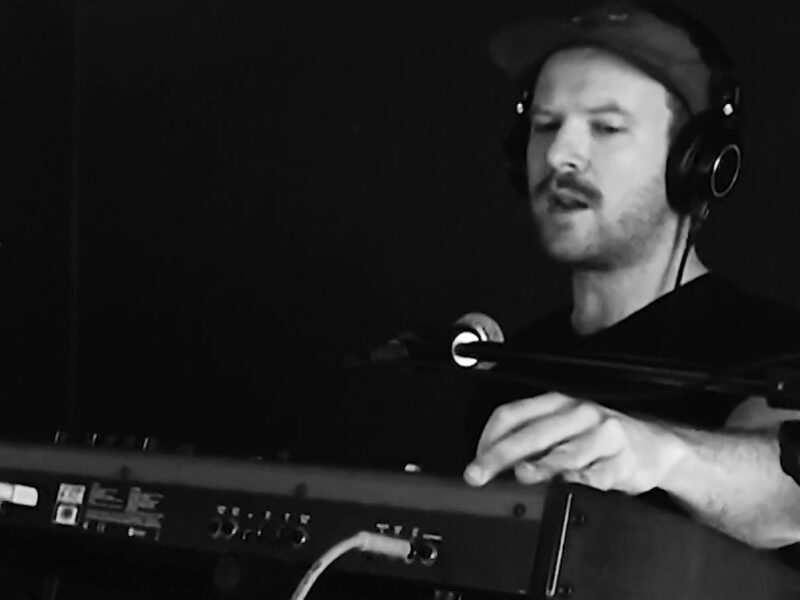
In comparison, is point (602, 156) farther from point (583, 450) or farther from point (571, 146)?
point (583, 450)

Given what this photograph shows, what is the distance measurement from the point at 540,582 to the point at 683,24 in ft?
2.69

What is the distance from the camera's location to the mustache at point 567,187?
4.57 feet

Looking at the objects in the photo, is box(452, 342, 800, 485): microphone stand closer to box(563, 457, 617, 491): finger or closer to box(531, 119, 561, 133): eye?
box(563, 457, 617, 491): finger

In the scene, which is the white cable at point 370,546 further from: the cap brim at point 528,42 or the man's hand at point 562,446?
the cap brim at point 528,42

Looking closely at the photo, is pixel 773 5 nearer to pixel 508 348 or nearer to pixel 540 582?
pixel 508 348

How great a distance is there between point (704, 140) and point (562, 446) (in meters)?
0.57

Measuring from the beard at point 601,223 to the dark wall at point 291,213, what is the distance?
49 mm

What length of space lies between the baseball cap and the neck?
0.47 ft

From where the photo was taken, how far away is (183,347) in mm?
1712

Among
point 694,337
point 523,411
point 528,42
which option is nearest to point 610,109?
point 528,42

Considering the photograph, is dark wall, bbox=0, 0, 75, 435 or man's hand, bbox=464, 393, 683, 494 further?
dark wall, bbox=0, 0, 75, 435

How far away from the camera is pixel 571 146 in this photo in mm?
1402

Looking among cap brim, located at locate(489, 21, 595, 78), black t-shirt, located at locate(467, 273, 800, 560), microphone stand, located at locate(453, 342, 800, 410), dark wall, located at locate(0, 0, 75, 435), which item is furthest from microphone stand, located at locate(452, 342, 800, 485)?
dark wall, located at locate(0, 0, 75, 435)

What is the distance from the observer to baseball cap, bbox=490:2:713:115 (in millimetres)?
1329
